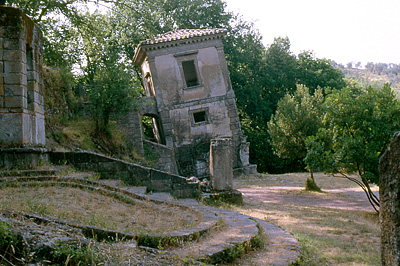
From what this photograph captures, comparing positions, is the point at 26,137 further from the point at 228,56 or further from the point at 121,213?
the point at 228,56

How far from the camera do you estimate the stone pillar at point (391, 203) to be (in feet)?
8.89

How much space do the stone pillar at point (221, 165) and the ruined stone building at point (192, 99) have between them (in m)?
9.39

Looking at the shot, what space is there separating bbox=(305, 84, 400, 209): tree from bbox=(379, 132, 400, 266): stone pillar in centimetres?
868

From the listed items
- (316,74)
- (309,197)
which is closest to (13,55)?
(309,197)

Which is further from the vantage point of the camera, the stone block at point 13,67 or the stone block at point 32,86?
the stone block at point 32,86

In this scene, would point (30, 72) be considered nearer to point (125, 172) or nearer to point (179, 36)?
point (125, 172)

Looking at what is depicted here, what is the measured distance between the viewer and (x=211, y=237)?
5008mm

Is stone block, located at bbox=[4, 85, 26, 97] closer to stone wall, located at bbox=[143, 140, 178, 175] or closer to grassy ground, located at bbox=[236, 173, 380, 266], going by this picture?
grassy ground, located at bbox=[236, 173, 380, 266]

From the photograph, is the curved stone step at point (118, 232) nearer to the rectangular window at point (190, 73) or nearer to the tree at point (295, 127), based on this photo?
the rectangular window at point (190, 73)

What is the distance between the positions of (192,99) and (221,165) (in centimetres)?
1050

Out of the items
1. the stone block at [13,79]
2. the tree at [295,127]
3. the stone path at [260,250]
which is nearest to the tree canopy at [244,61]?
the tree at [295,127]

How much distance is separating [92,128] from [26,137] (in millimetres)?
5871

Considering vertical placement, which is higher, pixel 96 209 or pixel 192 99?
pixel 192 99

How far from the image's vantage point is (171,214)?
6.34 metres
